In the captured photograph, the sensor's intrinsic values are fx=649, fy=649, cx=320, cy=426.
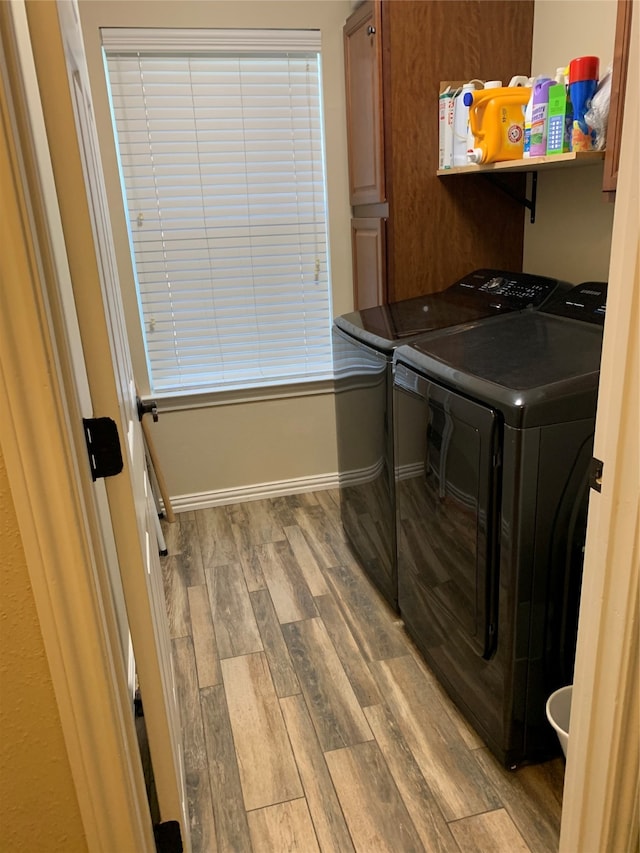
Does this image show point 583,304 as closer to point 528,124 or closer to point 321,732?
point 528,124

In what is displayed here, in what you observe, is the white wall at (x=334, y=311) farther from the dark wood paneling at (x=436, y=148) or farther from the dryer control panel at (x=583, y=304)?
the dryer control panel at (x=583, y=304)

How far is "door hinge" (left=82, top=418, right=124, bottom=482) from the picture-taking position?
961 millimetres

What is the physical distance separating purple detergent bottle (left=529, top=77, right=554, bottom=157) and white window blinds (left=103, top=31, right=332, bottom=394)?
1259mm

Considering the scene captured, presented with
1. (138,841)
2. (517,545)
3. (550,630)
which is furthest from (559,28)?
(138,841)

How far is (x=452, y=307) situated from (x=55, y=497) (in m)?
1.81

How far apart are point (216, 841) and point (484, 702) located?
2.51 ft

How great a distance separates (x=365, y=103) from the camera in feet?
8.77

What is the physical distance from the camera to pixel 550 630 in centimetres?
164

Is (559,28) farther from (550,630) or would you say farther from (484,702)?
(484,702)

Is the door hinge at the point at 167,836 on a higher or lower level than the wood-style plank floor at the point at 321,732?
higher

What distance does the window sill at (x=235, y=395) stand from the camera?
10.3 feet

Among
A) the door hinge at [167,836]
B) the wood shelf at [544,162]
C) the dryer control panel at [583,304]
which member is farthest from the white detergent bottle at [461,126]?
the door hinge at [167,836]

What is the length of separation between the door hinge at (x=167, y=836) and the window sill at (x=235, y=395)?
2091mm

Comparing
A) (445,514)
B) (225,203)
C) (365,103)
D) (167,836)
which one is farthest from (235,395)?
(167,836)
